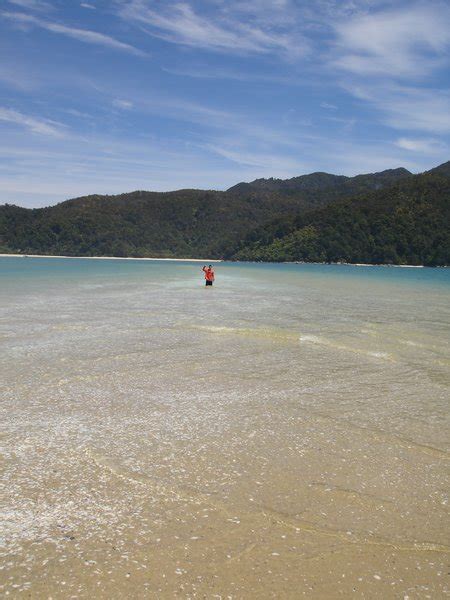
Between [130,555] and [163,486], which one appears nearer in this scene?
[130,555]

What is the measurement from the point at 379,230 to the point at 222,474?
150923 millimetres

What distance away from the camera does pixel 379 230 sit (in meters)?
148

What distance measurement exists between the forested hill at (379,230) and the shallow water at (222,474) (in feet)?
441

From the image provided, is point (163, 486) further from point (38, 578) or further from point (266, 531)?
point (38, 578)

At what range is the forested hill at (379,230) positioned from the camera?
13738 cm

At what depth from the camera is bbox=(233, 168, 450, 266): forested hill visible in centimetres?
13738

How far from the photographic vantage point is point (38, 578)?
144 inches

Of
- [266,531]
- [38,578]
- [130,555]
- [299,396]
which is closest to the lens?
[38,578]

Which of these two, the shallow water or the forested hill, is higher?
the forested hill

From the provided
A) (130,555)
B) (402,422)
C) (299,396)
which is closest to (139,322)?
(299,396)

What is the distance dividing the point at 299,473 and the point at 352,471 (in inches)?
23.7

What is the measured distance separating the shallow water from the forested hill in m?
135

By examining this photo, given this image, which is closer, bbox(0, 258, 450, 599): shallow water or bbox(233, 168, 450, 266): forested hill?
bbox(0, 258, 450, 599): shallow water

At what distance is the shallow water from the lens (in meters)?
3.82
